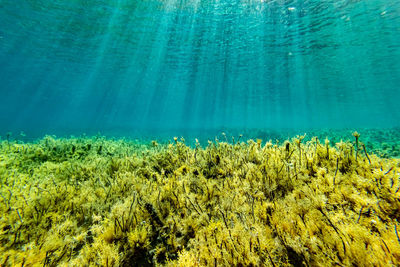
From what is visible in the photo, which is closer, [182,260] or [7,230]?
[182,260]

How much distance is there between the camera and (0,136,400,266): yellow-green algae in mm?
1501

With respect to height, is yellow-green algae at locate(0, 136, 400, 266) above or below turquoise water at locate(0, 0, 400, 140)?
below

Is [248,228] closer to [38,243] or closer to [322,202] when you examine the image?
[322,202]

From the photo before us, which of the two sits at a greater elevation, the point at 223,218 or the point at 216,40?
the point at 216,40

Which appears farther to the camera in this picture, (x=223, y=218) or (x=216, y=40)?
(x=216, y=40)

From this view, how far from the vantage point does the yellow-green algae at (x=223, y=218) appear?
4.92ft

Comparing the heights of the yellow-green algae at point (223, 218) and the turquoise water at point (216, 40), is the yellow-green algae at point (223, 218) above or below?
below

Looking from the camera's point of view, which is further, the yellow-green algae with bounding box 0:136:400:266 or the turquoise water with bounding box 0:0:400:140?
the turquoise water with bounding box 0:0:400:140

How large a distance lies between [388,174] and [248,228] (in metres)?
1.81

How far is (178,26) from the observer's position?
673 inches

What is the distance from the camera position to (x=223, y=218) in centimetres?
198

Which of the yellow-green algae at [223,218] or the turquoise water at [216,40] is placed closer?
the yellow-green algae at [223,218]

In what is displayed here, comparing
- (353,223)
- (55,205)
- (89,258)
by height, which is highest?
(353,223)

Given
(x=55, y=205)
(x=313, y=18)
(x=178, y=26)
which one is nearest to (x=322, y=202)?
(x=55, y=205)
